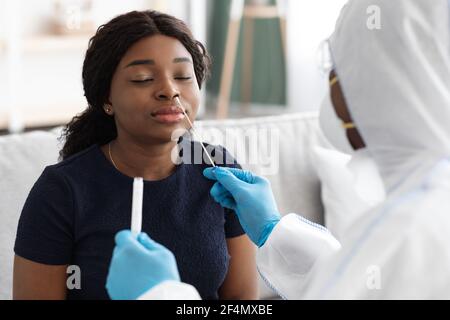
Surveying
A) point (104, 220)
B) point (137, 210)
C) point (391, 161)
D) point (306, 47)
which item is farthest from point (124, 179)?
point (306, 47)

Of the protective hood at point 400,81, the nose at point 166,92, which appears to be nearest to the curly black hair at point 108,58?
the nose at point 166,92

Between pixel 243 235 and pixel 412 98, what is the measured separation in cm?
65

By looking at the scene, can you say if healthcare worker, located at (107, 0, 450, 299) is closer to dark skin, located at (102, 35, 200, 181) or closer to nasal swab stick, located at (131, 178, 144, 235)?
nasal swab stick, located at (131, 178, 144, 235)

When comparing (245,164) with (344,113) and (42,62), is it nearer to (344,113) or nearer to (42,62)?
(344,113)

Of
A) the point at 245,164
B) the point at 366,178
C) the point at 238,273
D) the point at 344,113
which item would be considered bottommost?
the point at 238,273

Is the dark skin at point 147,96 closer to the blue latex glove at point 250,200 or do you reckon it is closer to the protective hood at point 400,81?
the blue latex glove at point 250,200

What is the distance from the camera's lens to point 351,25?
1.23 metres

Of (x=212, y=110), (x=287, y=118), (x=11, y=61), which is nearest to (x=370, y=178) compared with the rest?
(x=287, y=118)

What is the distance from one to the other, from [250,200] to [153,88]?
292mm

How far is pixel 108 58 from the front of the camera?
1.53m

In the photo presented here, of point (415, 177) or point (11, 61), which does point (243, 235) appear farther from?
point (11, 61)

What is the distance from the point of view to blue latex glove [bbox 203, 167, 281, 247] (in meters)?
1.52

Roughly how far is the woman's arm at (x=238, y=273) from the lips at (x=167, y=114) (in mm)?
333
